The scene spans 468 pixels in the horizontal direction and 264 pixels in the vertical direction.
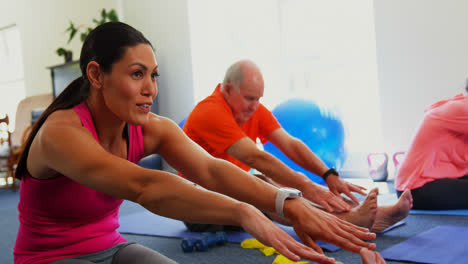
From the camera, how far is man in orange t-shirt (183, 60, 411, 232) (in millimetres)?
2057

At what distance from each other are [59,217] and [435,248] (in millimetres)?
1564

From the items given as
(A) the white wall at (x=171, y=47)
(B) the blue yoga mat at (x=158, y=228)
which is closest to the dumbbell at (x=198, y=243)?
(B) the blue yoga mat at (x=158, y=228)

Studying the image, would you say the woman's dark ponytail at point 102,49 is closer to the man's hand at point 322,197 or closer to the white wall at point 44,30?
the man's hand at point 322,197

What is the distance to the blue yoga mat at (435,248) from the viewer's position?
5.90ft

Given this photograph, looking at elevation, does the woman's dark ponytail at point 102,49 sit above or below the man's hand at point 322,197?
above

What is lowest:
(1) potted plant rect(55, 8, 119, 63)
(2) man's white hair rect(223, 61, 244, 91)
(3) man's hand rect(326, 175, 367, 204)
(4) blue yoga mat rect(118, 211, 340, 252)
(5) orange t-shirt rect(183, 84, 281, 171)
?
(4) blue yoga mat rect(118, 211, 340, 252)

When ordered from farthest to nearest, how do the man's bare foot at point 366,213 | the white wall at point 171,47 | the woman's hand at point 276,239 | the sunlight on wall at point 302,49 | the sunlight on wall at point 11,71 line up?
the sunlight on wall at point 11,71
the white wall at point 171,47
the sunlight on wall at point 302,49
the man's bare foot at point 366,213
the woman's hand at point 276,239

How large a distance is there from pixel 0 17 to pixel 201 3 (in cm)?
480

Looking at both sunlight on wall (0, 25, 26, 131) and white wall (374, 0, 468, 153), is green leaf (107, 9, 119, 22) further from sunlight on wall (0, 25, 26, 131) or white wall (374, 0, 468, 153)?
white wall (374, 0, 468, 153)

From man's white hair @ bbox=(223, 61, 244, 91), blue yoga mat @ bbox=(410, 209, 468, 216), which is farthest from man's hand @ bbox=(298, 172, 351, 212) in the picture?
blue yoga mat @ bbox=(410, 209, 468, 216)

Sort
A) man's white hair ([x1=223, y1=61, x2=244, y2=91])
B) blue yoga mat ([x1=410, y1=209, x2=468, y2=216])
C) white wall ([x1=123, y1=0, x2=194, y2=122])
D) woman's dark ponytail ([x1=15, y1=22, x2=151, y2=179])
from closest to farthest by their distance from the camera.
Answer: woman's dark ponytail ([x1=15, y1=22, x2=151, y2=179])
man's white hair ([x1=223, y1=61, x2=244, y2=91])
blue yoga mat ([x1=410, y1=209, x2=468, y2=216])
white wall ([x1=123, y1=0, x2=194, y2=122])

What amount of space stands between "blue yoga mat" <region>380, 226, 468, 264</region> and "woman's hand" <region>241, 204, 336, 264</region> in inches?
43.0

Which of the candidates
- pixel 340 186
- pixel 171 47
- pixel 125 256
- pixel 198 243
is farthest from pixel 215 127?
pixel 171 47

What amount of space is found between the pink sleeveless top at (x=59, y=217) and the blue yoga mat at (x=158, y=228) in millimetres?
1186
